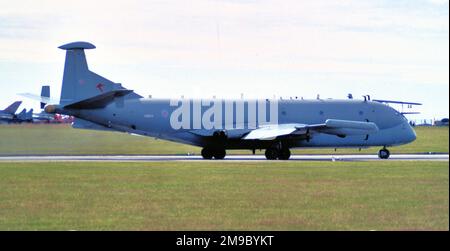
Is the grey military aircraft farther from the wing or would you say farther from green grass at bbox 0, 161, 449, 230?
green grass at bbox 0, 161, 449, 230

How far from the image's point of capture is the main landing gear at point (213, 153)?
49.8 metres

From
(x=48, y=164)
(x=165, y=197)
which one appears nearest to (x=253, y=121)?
(x=48, y=164)

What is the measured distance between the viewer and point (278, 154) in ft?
161

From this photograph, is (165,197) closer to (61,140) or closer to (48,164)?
(48,164)

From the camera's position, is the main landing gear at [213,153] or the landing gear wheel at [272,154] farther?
the main landing gear at [213,153]

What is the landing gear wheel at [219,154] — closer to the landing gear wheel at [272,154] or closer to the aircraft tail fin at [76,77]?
the landing gear wheel at [272,154]

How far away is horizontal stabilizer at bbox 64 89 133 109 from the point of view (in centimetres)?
4759

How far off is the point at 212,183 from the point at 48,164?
45.6 feet

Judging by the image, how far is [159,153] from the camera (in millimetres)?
58125

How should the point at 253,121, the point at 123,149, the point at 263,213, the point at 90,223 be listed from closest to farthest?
the point at 90,223 → the point at 263,213 → the point at 253,121 → the point at 123,149

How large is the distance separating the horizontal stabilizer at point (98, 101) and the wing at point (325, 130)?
7917mm

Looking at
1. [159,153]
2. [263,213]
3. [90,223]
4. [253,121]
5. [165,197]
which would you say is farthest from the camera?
[159,153]

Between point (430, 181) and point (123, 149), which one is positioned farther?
point (123, 149)

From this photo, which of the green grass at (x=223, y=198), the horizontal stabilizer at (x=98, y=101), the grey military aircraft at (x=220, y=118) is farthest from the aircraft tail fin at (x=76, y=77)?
the green grass at (x=223, y=198)
